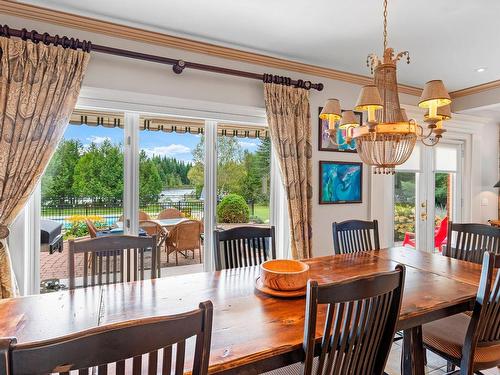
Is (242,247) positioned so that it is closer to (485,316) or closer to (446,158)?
(485,316)

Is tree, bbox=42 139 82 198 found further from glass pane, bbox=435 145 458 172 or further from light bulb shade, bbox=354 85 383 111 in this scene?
glass pane, bbox=435 145 458 172

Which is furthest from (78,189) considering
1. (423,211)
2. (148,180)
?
(423,211)

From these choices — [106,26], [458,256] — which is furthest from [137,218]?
[458,256]

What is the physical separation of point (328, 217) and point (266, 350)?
265cm

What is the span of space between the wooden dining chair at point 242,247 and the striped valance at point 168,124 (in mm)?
1283

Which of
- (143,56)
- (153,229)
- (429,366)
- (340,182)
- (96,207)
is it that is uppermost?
(143,56)

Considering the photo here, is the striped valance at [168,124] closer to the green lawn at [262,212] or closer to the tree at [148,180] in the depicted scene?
the tree at [148,180]

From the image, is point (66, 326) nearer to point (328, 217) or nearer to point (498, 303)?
point (498, 303)

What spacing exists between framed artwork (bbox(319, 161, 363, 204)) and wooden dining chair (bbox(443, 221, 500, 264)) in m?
1.19

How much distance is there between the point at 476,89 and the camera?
13.5 ft

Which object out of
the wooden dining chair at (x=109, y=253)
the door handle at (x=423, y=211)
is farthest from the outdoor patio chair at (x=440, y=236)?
the wooden dining chair at (x=109, y=253)

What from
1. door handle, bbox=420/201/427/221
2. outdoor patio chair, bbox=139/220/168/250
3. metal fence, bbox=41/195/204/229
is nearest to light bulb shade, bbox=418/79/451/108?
metal fence, bbox=41/195/204/229

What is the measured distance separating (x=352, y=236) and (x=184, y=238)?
159 cm

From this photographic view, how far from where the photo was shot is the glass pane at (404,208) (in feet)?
14.3
